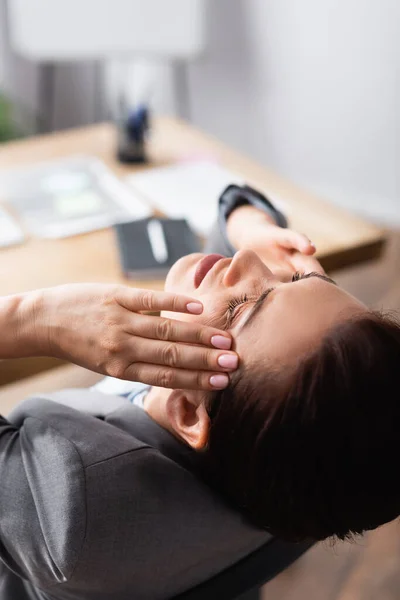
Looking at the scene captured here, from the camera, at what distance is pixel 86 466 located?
65cm

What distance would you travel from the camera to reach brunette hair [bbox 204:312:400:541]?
0.63 m

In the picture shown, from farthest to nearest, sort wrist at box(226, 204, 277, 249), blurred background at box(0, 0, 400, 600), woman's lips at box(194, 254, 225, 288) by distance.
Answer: blurred background at box(0, 0, 400, 600)
wrist at box(226, 204, 277, 249)
woman's lips at box(194, 254, 225, 288)

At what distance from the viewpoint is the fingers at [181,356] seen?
0.68 metres

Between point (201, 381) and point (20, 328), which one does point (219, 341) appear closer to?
point (201, 381)

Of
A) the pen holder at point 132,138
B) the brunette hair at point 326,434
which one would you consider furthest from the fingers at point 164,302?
the pen holder at point 132,138

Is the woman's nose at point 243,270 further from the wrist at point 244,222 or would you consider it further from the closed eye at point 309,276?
the wrist at point 244,222

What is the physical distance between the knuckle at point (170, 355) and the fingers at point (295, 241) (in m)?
0.38

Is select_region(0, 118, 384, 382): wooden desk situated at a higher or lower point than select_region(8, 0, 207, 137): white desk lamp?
lower

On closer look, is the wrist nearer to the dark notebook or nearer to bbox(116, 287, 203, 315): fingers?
the dark notebook

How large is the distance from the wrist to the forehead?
0.41 m

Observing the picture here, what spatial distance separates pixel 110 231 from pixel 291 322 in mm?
715

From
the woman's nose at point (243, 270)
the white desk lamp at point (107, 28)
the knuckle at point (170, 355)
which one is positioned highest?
the white desk lamp at point (107, 28)

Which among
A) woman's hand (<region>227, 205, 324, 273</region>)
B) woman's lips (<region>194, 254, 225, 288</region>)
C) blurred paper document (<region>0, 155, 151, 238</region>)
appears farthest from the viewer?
blurred paper document (<region>0, 155, 151, 238</region>)

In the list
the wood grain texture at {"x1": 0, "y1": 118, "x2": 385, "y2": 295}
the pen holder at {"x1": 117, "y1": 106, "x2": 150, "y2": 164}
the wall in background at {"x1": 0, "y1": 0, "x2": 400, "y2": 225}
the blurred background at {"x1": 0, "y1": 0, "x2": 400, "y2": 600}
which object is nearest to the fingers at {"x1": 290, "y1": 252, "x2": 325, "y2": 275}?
the wood grain texture at {"x1": 0, "y1": 118, "x2": 385, "y2": 295}
